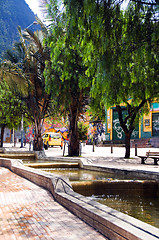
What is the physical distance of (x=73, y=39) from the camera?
750 centimetres

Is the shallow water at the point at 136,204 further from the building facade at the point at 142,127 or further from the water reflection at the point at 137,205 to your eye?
the building facade at the point at 142,127

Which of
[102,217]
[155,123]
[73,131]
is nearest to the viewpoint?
[102,217]

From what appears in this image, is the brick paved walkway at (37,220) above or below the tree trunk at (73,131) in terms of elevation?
below

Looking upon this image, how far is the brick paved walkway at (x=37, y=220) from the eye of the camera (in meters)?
4.47

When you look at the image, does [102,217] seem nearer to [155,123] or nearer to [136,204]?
[136,204]

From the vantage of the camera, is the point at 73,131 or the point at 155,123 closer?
the point at 73,131

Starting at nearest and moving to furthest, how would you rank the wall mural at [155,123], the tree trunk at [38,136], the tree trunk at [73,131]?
the tree trunk at [73,131] → the tree trunk at [38,136] → the wall mural at [155,123]

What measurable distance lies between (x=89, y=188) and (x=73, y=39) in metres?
3.79

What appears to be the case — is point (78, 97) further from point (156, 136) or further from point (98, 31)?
point (156, 136)

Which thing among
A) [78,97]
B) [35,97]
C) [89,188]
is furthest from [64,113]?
[89,188]

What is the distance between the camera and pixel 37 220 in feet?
17.2

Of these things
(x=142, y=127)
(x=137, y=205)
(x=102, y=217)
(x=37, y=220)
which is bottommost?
(x=137, y=205)

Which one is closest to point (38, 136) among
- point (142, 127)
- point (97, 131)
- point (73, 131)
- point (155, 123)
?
point (73, 131)

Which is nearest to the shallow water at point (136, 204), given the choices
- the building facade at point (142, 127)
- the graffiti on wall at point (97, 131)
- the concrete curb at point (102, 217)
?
the concrete curb at point (102, 217)
